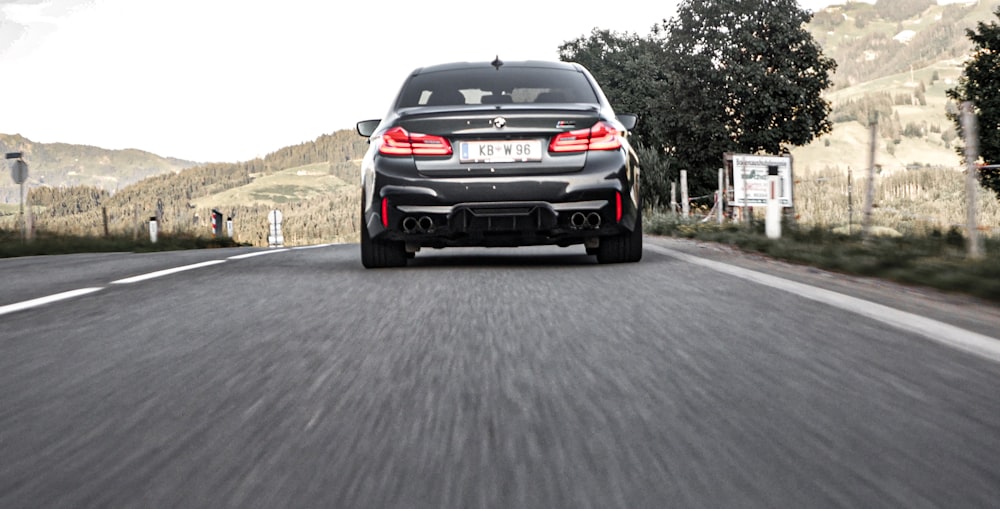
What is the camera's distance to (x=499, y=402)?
9.87 ft

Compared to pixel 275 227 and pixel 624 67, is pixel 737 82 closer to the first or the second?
pixel 624 67

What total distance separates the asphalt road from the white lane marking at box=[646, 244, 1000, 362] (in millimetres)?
41

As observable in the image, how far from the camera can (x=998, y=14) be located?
40.1m

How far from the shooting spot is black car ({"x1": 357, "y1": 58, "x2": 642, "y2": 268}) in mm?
7371

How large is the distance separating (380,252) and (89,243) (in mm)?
17089

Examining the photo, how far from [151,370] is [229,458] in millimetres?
1422

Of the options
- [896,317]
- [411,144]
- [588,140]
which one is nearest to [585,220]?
[588,140]

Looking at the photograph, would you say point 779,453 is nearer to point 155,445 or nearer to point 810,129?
point 155,445

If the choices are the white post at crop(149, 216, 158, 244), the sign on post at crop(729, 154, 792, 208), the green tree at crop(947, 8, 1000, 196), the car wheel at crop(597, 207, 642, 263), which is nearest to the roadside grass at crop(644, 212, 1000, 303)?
the car wheel at crop(597, 207, 642, 263)

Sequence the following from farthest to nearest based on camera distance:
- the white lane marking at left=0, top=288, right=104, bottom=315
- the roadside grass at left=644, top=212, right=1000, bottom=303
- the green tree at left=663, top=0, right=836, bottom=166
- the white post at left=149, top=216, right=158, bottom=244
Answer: the green tree at left=663, top=0, right=836, bottom=166 < the white post at left=149, top=216, right=158, bottom=244 < the roadside grass at left=644, top=212, right=1000, bottom=303 < the white lane marking at left=0, top=288, right=104, bottom=315

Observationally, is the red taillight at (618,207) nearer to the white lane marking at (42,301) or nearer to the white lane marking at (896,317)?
the white lane marking at (896,317)

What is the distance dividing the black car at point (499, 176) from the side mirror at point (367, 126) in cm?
57

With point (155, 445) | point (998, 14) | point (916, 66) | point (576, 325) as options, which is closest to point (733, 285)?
point (576, 325)

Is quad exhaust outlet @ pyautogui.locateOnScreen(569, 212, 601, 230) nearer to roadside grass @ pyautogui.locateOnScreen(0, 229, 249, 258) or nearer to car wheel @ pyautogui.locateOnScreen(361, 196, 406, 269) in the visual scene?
car wheel @ pyautogui.locateOnScreen(361, 196, 406, 269)
